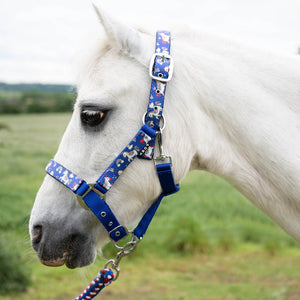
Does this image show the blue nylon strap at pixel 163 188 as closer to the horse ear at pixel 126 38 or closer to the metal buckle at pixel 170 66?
the metal buckle at pixel 170 66

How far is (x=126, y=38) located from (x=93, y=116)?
1.42 ft

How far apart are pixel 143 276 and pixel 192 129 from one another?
510cm

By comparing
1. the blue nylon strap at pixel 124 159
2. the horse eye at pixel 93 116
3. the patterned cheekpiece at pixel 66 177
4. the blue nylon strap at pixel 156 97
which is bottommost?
the patterned cheekpiece at pixel 66 177

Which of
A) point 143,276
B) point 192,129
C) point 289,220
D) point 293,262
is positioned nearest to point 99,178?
point 192,129

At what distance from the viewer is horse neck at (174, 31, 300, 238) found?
6.30 feet

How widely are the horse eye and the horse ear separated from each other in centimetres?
35

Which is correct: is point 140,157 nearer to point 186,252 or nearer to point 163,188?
point 163,188

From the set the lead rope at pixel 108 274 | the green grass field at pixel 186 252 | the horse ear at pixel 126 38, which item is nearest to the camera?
the horse ear at pixel 126 38

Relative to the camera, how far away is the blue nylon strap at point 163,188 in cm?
193

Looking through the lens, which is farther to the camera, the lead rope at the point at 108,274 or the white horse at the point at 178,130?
the lead rope at the point at 108,274

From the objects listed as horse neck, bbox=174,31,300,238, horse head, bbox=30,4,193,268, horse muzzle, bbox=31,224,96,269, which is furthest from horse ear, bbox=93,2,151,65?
horse muzzle, bbox=31,224,96,269

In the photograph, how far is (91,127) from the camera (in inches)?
74.6

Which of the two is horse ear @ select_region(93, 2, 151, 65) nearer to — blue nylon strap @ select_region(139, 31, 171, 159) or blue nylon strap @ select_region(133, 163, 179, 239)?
blue nylon strap @ select_region(139, 31, 171, 159)

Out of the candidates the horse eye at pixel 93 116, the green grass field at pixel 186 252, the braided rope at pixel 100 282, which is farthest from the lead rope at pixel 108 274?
the horse eye at pixel 93 116
